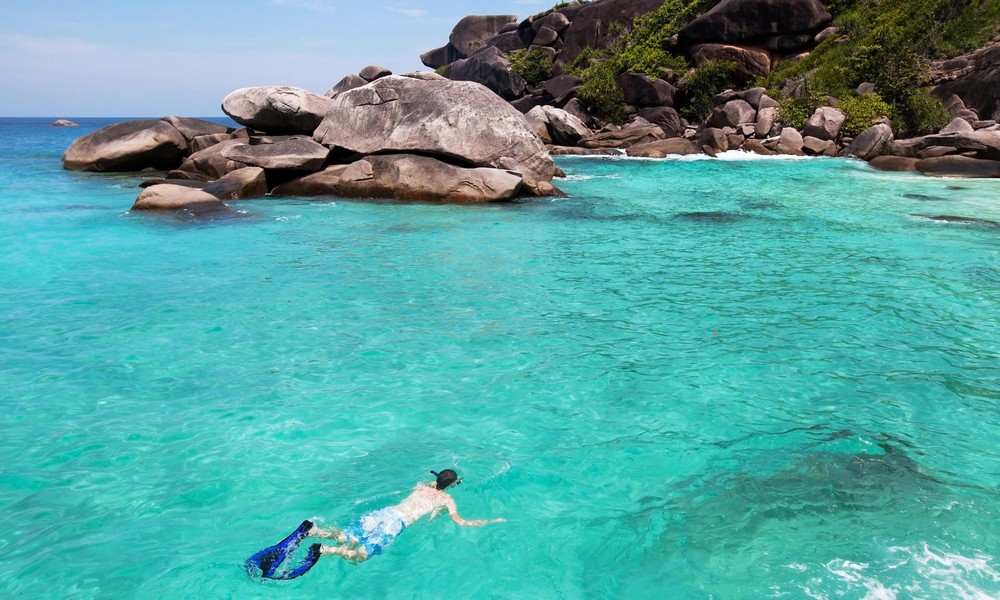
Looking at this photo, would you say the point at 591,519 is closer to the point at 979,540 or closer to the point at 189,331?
the point at 979,540

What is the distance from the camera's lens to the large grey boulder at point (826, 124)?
3084 centimetres

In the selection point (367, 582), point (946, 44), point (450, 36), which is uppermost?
point (450, 36)

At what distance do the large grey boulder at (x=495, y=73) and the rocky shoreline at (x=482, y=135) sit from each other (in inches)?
372

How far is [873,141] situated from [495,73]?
2937 centimetres

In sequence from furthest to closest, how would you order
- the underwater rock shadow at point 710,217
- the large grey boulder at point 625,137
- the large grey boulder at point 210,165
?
the large grey boulder at point 625,137
the large grey boulder at point 210,165
the underwater rock shadow at point 710,217

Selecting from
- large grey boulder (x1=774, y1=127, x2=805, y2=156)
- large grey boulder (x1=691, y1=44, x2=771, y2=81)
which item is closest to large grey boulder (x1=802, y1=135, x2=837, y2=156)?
large grey boulder (x1=774, y1=127, x2=805, y2=156)

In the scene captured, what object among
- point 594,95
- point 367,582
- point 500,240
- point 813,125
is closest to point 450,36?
point 594,95

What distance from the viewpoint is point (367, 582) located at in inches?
139

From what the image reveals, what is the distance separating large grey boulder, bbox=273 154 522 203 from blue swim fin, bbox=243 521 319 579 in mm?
13310

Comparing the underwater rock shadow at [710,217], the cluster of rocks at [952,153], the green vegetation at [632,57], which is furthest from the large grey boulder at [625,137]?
the underwater rock shadow at [710,217]

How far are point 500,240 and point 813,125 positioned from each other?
24.2 m

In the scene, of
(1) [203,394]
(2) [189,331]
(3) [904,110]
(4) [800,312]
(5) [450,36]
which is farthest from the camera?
(5) [450,36]

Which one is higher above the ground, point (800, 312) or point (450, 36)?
point (450, 36)

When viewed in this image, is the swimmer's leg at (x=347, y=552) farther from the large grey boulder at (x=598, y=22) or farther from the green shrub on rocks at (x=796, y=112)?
the large grey boulder at (x=598, y=22)
